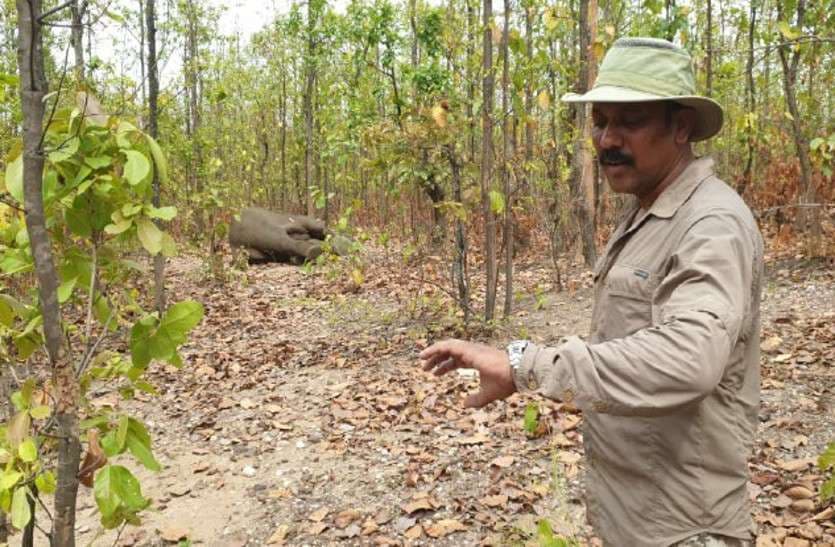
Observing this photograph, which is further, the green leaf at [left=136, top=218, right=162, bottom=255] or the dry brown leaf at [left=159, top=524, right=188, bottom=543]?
the dry brown leaf at [left=159, top=524, right=188, bottom=543]

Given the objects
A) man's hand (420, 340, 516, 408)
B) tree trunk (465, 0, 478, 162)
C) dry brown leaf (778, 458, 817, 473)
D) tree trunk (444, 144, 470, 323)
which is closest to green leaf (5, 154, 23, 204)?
man's hand (420, 340, 516, 408)

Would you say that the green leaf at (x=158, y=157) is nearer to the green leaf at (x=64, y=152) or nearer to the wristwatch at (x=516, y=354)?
the green leaf at (x=64, y=152)

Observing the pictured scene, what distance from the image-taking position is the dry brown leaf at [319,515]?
12.1ft

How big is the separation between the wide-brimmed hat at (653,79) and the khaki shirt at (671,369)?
14 centimetres

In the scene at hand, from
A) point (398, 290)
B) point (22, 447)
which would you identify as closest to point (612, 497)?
point (22, 447)

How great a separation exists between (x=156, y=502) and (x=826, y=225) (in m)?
7.87

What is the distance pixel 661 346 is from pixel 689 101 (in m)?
0.70

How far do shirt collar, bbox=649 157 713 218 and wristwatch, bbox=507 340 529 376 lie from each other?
508mm

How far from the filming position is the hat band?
1530 millimetres

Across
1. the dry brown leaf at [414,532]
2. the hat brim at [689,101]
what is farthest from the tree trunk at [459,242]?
the hat brim at [689,101]

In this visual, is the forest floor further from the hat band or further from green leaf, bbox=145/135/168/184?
the hat band

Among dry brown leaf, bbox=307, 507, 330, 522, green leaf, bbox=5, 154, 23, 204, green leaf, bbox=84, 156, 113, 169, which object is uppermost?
green leaf, bbox=84, 156, 113, 169

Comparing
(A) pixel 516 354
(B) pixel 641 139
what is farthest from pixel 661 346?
(B) pixel 641 139

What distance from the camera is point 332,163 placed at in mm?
19031
